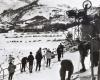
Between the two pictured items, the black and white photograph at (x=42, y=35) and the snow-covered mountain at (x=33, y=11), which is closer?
the black and white photograph at (x=42, y=35)

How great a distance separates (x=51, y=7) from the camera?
15275 cm

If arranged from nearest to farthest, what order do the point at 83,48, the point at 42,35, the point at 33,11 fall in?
the point at 83,48
the point at 42,35
the point at 33,11

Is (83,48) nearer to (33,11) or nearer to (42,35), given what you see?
(42,35)

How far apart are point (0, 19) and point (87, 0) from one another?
116 meters

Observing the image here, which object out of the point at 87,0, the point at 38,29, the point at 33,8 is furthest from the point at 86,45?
the point at 33,8

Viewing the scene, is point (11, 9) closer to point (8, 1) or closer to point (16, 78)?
point (8, 1)

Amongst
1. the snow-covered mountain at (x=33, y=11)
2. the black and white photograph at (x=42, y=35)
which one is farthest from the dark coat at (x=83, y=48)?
the snow-covered mountain at (x=33, y=11)

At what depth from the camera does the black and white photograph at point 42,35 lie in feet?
66.9

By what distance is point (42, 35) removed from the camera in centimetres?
7688

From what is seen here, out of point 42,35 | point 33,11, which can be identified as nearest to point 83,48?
point 42,35


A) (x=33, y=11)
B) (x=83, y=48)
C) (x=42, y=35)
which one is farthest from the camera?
(x=33, y=11)

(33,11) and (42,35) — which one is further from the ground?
(33,11)

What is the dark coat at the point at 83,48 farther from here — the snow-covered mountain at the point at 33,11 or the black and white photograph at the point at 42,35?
the snow-covered mountain at the point at 33,11

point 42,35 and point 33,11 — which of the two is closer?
point 42,35
